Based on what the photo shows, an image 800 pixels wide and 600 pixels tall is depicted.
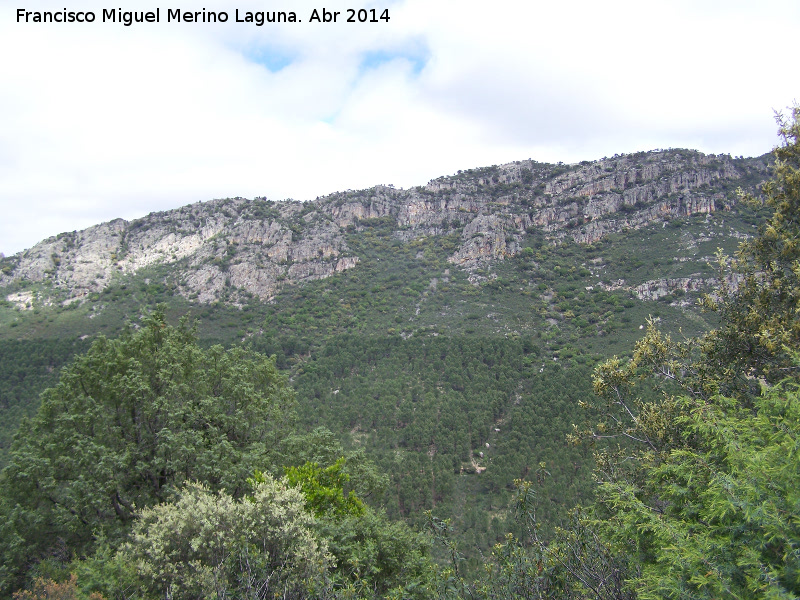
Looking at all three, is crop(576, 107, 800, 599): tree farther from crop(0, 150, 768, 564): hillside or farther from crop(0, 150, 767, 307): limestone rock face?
crop(0, 150, 767, 307): limestone rock face

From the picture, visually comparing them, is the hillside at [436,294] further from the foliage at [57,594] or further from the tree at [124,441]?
the foliage at [57,594]

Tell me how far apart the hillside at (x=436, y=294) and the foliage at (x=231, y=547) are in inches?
870

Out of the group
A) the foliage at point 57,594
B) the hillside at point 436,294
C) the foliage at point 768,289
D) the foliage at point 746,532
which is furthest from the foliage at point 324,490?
the hillside at point 436,294

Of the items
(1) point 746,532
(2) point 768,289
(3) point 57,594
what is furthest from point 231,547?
(2) point 768,289

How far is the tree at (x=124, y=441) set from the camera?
40.0 feet

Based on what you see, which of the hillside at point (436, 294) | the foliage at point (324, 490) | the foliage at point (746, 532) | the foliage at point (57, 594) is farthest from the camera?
the hillside at point (436, 294)

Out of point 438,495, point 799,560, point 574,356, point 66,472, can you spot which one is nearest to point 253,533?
point 799,560

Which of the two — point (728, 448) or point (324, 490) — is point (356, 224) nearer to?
point (324, 490)

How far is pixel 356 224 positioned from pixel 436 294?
34240 mm

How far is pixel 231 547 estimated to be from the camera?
7648 mm

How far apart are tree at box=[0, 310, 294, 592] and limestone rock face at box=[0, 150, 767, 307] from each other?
200ft

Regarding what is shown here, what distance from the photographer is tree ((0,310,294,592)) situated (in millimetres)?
12195

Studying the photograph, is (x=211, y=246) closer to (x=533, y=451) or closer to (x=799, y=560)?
(x=533, y=451)

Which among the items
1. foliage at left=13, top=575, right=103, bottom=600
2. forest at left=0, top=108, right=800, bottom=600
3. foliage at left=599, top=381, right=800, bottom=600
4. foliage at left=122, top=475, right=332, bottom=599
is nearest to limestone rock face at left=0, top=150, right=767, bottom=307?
forest at left=0, top=108, right=800, bottom=600
